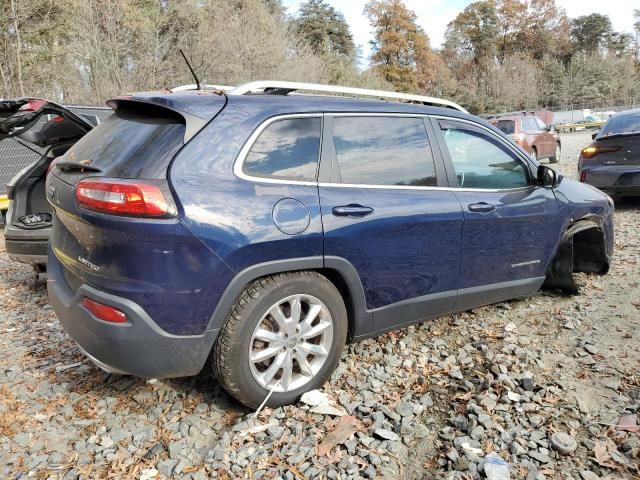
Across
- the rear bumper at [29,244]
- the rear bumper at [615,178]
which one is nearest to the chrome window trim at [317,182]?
the rear bumper at [29,244]

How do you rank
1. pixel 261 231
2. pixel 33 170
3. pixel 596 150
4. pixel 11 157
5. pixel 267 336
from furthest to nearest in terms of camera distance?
pixel 11 157
pixel 596 150
pixel 33 170
pixel 267 336
pixel 261 231

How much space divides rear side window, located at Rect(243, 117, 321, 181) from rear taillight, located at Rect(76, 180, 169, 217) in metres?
0.48

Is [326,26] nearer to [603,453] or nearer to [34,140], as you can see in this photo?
[34,140]

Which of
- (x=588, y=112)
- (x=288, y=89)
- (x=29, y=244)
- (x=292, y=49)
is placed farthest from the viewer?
(x=588, y=112)

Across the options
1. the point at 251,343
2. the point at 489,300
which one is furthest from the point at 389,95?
the point at 251,343

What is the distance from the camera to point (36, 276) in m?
5.31

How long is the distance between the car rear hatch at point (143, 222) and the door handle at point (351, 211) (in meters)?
0.74

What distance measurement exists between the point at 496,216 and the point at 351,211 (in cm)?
129

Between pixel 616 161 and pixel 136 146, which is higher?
pixel 136 146

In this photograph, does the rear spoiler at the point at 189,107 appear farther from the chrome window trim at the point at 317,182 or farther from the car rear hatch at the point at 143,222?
the chrome window trim at the point at 317,182

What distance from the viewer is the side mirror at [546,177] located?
3.86m

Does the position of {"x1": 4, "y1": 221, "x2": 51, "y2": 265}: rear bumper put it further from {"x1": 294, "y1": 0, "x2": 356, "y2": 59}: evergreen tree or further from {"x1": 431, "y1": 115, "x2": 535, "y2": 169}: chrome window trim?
{"x1": 294, "y1": 0, "x2": 356, "y2": 59}: evergreen tree

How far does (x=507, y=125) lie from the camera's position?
551 inches

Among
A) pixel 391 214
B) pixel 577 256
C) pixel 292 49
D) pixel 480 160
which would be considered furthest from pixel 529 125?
pixel 292 49
